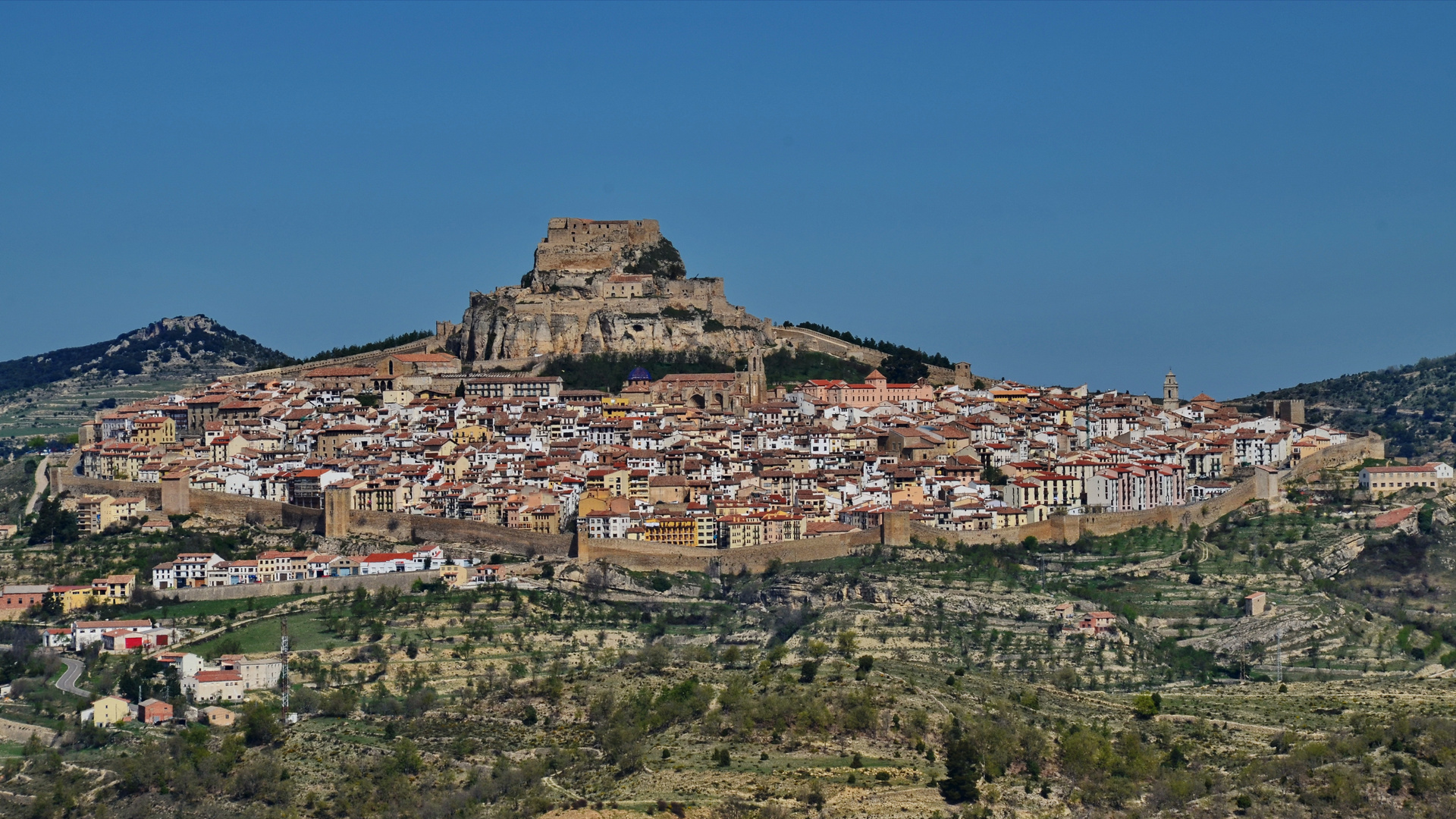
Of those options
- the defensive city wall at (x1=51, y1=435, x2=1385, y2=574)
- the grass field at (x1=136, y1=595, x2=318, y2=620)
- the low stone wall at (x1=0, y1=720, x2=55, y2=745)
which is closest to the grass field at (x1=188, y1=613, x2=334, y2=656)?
the grass field at (x1=136, y1=595, x2=318, y2=620)

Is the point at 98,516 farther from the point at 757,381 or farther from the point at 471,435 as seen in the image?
the point at 757,381

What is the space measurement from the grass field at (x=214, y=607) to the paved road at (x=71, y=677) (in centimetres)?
272

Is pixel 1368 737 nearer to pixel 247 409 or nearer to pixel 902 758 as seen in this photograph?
pixel 902 758

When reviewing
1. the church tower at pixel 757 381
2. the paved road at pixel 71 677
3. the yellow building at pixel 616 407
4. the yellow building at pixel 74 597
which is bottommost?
the paved road at pixel 71 677

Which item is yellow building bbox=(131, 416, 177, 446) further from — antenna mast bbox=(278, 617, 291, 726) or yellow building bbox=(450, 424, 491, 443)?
antenna mast bbox=(278, 617, 291, 726)

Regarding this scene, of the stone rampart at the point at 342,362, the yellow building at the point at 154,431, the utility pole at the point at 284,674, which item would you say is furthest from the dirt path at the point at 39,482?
the utility pole at the point at 284,674

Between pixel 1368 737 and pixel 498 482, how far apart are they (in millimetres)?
23583

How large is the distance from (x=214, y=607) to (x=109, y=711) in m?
6.91

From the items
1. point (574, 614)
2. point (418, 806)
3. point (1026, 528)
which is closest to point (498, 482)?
point (574, 614)

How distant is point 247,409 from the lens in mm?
67938

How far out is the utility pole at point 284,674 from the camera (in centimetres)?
4500

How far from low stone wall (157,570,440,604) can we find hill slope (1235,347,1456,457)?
33259mm

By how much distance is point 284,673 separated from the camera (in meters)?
47.0

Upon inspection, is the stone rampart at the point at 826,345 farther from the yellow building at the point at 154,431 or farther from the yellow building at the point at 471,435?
the yellow building at the point at 154,431
